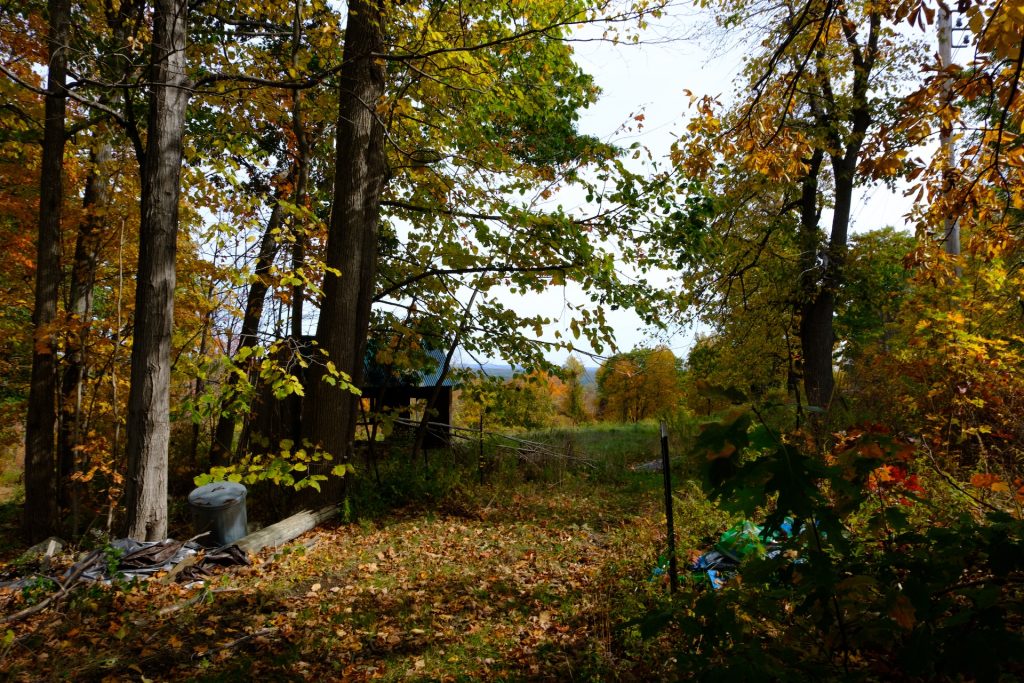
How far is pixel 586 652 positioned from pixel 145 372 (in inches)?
204

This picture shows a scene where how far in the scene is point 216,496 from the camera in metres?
6.12

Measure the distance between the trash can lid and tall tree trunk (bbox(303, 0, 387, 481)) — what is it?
3.57 feet

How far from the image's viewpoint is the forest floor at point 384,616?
11.9 ft

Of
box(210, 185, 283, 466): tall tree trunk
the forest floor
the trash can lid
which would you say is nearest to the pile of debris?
the forest floor

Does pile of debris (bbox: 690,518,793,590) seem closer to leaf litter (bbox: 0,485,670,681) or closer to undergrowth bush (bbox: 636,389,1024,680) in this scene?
leaf litter (bbox: 0,485,670,681)

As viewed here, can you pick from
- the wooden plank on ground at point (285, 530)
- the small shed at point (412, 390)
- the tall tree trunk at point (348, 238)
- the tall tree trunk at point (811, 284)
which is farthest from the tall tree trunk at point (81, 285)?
the tall tree trunk at point (811, 284)

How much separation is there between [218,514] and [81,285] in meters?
6.14

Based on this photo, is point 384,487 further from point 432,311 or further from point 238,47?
point 238,47

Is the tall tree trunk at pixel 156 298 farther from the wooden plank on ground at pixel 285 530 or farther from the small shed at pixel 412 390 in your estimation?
the small shed at pixel 412 390

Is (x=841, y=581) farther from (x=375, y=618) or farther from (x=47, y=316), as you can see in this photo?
(x=47, y=316)

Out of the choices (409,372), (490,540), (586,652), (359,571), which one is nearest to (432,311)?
(409,372)

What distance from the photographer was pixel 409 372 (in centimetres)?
973

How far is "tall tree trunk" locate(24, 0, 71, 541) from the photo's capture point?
793 centimetres

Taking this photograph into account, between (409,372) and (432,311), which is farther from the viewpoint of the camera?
(409,372)
